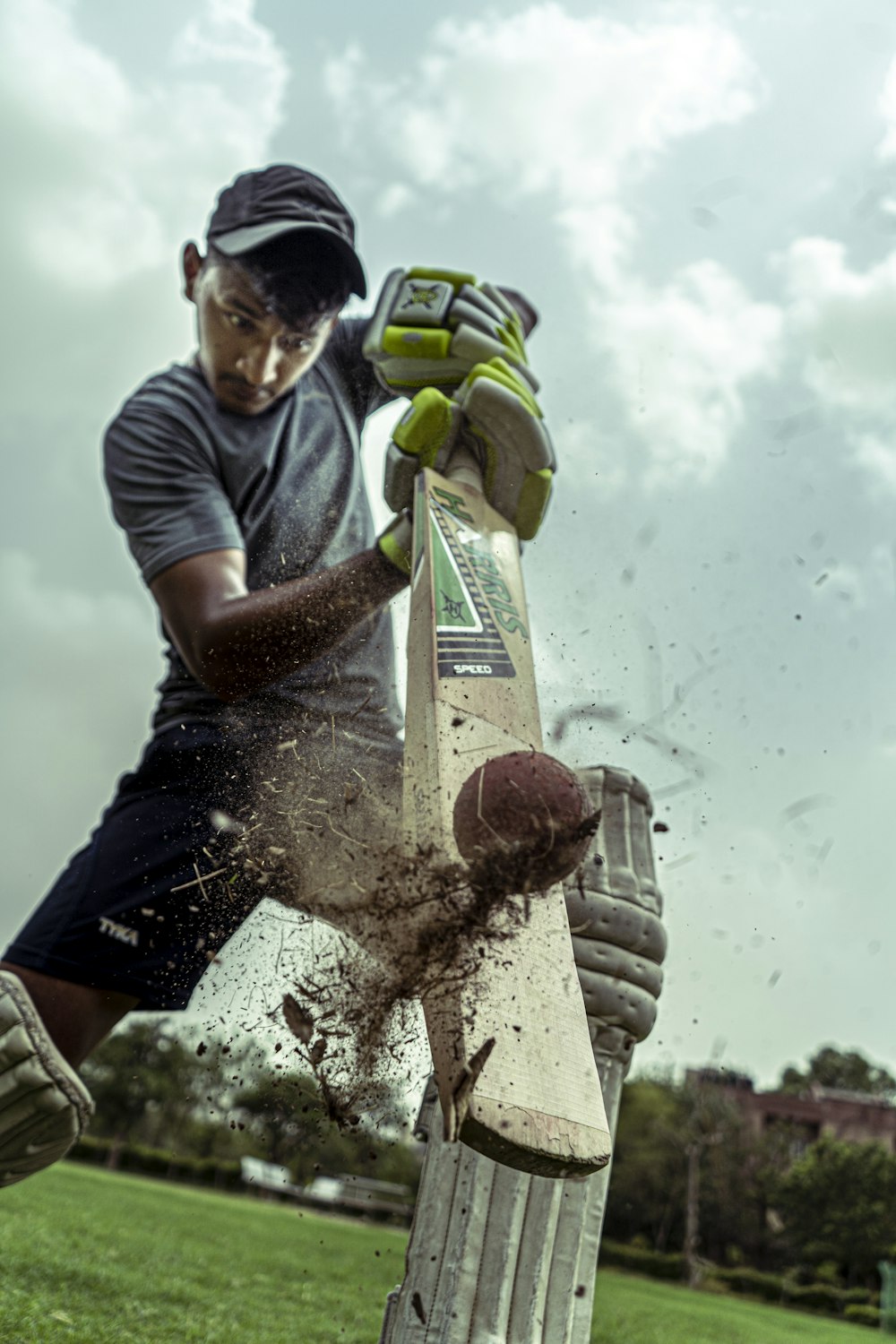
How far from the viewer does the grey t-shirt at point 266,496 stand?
2326mm

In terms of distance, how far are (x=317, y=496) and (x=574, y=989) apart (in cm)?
173

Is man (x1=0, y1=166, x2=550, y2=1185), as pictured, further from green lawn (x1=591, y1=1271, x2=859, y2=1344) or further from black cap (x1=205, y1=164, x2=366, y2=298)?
green lawn (x1=591, y1=1271, x2=859, y2=1344)

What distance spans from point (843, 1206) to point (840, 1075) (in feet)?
41.6

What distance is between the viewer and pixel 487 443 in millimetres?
2092

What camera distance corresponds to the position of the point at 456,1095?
1090mm

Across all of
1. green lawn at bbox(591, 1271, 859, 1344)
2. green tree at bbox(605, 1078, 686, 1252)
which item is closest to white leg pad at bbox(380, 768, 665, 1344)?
green lawn at bbox(591, 1271, 859, 1344)

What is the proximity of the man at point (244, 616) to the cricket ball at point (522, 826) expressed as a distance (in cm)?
19

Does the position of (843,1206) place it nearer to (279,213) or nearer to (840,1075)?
(840,1075)

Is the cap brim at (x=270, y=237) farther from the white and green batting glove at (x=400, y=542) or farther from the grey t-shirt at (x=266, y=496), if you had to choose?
the white and green batting glove at (x=400, y=542)

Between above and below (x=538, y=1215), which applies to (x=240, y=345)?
above

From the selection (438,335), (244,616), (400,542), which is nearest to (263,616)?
(244,616)

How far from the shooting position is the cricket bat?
3.67 ft

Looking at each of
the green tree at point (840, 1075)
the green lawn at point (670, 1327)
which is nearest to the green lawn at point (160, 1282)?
the green lawn at point (670, 1327)

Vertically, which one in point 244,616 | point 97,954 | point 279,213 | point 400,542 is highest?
point 279,213
